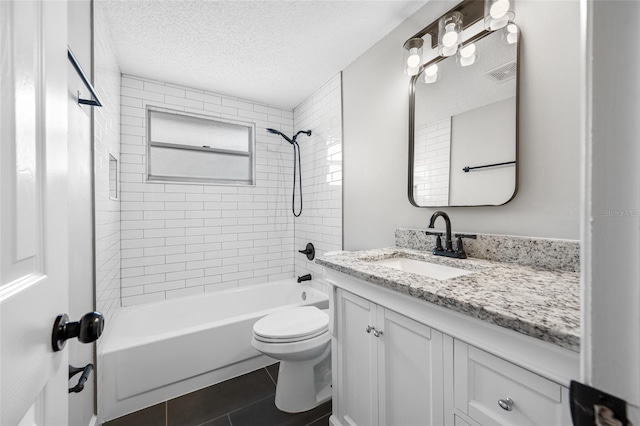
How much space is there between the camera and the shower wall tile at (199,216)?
7.70 ft

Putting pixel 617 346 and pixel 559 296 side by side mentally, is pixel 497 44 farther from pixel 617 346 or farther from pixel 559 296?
pixel 617 346

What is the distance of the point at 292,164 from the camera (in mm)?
3113

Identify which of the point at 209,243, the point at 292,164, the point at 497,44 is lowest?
the point at 209,243

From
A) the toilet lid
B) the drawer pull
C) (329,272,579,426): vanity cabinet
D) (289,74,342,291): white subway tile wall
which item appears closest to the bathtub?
the toilet lid

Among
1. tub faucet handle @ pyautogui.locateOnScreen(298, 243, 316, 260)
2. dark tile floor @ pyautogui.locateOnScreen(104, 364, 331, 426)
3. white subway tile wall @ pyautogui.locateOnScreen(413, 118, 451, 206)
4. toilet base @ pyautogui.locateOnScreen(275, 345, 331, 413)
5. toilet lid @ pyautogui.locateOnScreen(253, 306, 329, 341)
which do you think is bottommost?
dark tile floor @ pyautogui.locateOnScreen(104, 364, 331, 426)

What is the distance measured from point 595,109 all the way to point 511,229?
3.78 feet

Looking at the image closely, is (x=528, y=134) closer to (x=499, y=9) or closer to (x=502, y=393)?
(x=499, y=9)

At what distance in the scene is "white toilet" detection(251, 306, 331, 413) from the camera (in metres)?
1.54

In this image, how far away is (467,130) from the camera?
1.39m

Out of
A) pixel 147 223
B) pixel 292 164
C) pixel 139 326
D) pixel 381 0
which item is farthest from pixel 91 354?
pixel 381 0

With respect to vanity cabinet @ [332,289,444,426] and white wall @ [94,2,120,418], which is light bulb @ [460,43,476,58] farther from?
white wall @ [94,2,120,418]

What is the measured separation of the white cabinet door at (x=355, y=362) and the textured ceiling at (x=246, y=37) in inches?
67.8

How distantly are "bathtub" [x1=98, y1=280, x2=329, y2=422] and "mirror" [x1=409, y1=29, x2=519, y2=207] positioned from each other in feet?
4.80

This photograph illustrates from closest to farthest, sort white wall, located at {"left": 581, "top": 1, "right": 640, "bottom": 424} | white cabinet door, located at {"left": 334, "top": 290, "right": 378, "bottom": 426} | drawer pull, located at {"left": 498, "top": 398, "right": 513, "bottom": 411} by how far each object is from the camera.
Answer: white wall, located at {"left": 581, "top": 1, "right": 640, "bottom": 424}
drawer pull, located at {"left": 498, "top": 398, "right": 513, "bottom": 411}
white cabinet door, located at {"left": 334, "top": 290, "right": 378, "bottom": 426}
